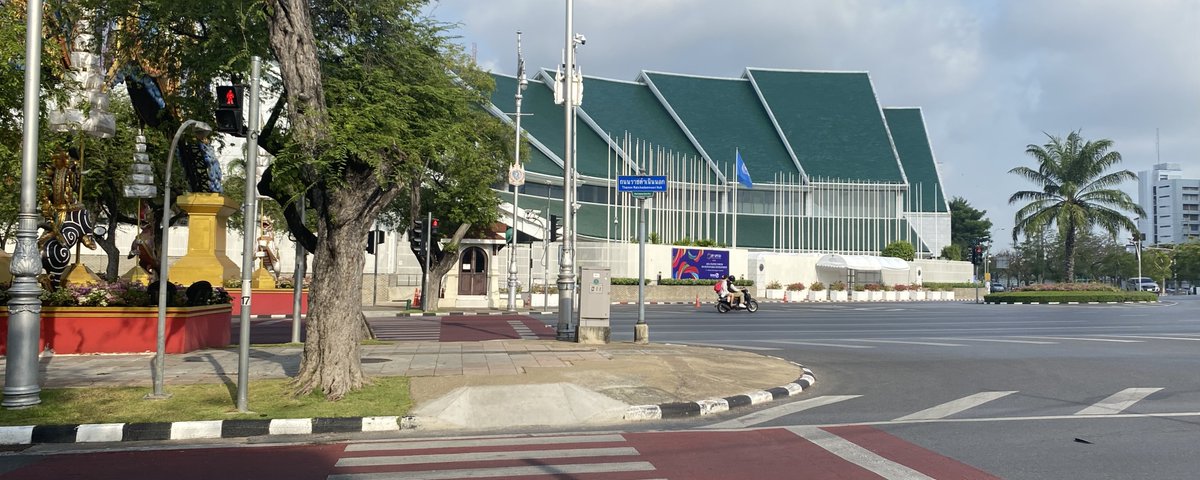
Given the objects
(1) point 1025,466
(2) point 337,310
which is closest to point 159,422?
(2) point 337,310

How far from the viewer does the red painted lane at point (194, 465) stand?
6914 mm

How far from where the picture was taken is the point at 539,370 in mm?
12969

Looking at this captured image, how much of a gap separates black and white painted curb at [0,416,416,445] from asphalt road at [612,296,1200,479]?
379 centimetres

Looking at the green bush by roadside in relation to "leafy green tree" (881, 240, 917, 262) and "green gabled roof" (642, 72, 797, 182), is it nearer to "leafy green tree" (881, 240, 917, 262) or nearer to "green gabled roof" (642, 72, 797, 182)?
"leafy green tree" (881, 240, 917, 262)

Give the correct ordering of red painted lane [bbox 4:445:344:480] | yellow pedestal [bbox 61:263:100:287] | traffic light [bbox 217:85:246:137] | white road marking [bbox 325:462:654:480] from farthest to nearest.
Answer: yellow pedestal [bbox 61:263:100:287], traffic light [bbox 217:85:246:137], red painted lane [bbox 4:445:344:480], white road marking [bbox 325:462:654:480]

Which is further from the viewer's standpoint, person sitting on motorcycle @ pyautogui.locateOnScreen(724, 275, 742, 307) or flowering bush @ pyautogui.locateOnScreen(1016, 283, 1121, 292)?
flowering bush @ pyautogui.locateOnScreen(1016, 283, 1121, 292)

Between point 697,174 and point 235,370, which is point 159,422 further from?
point 697,174

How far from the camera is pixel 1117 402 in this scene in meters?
10.7

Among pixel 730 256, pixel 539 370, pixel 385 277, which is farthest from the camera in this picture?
pixel 730 256

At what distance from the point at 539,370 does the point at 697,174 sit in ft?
186

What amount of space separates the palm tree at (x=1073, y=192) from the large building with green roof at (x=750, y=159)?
14.7 metres

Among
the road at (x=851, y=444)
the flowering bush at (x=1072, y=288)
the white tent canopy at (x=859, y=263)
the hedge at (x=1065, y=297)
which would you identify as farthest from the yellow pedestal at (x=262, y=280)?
the flowering bush at (x=1072, y=288)

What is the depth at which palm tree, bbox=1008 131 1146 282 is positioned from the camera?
52281 millimetres

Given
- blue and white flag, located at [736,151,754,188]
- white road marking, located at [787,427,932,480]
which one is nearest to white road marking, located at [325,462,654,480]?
white road marking, located at [787,427,932,480]
